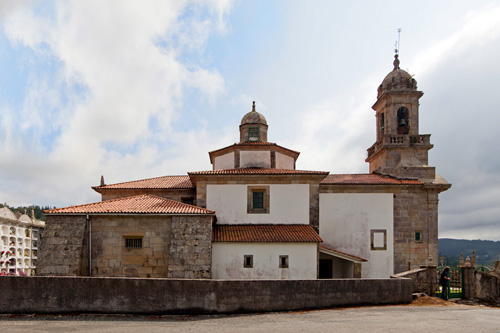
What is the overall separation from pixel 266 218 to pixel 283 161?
5.09 m

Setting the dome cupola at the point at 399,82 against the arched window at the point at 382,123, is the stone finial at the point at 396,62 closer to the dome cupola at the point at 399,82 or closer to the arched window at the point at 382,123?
the dome cupola at the point at 399,82

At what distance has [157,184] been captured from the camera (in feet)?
77.3

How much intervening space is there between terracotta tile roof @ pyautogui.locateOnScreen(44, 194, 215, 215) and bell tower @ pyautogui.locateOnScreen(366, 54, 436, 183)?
13671 mm

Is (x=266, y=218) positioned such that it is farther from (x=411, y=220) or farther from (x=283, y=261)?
(x=411, y=220)

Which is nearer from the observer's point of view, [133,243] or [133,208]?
[133,243]

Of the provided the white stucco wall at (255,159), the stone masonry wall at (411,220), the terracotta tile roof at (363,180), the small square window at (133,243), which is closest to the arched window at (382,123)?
the terracotta tile roof at (363,180)

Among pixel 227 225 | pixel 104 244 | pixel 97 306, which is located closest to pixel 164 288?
pixel 97 306

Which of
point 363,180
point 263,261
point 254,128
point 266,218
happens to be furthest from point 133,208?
point 363,180

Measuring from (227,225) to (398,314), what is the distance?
1115 centimetres

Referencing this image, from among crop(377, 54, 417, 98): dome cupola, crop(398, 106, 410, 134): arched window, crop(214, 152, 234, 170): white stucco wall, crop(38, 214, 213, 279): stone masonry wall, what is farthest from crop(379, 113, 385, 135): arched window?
crop(38, 214, 213, 279): stone masonry wall

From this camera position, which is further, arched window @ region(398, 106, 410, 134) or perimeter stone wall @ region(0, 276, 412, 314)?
arched window @ region(398, 106, 410, 134)

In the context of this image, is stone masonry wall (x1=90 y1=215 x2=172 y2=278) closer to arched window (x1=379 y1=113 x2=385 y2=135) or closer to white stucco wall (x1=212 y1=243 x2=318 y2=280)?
white stucco wall (x1=212 y1=243 x2=318 y2=280)

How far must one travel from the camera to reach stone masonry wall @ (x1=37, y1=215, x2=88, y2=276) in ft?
54.0

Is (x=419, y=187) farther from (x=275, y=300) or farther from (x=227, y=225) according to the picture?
(x=275, y=300)
